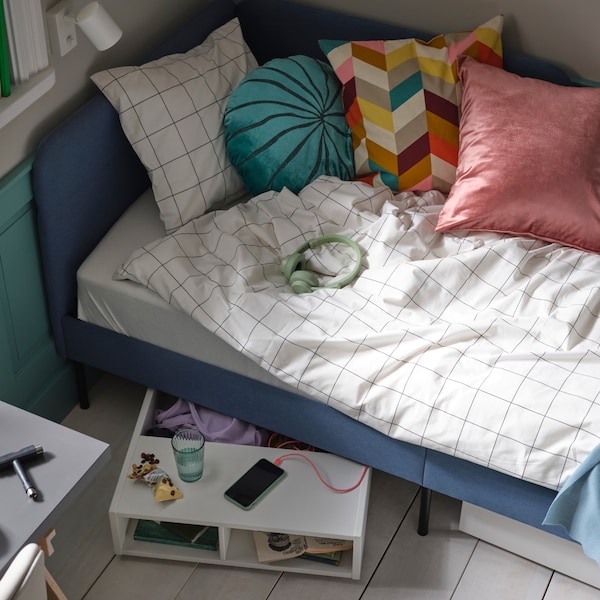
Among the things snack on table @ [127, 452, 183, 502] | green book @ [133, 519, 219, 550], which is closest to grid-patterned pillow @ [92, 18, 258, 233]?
snack on table @ [127, 452, 183, 502]

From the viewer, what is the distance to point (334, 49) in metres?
2.34

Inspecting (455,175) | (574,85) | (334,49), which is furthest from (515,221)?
(334,49)

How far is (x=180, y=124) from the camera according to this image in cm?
217

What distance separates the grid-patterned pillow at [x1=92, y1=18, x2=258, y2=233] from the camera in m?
2.12

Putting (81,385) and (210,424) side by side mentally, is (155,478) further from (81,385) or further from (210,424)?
(81,385)

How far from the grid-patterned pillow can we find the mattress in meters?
0.14

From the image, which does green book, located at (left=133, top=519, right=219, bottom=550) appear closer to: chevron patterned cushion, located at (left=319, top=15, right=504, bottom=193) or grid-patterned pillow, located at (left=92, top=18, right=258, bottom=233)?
grid-patterned pillow, located at (left=92, top=18, right=258, bottom=233)

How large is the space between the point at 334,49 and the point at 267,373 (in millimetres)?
902

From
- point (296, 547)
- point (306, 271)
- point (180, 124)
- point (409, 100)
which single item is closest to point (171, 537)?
point (296, 547)

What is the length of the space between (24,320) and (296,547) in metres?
0.81

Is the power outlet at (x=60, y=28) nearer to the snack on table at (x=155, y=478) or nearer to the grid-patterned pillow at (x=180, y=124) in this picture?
the grid-patterned pillow at (x=180, y=124)

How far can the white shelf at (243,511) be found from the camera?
186 cm

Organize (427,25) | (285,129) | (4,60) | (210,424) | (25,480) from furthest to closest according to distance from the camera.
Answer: (427,25) → (285,129) → (210,424) → (4,60) → (25,480)

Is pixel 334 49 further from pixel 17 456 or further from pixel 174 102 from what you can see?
pixel 17 456
